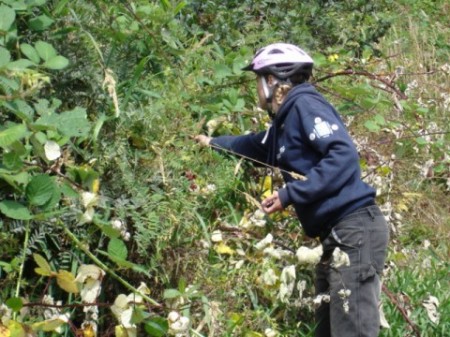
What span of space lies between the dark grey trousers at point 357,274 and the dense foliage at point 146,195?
186 mm

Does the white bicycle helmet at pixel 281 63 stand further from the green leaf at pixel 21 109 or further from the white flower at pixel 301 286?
the green leaf at pixel 21 109

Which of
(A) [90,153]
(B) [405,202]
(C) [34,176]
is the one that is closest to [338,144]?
(A) [90,153]

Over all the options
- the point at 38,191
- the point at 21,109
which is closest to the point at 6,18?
the point at 21,109

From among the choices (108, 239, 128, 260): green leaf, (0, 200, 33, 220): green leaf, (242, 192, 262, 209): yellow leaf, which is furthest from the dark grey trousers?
(0, 200, 33, 220): green leaf

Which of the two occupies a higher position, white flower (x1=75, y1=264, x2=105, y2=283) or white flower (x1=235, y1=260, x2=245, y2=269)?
white flower (x1=75, y1=264, x2=105, y2=283)

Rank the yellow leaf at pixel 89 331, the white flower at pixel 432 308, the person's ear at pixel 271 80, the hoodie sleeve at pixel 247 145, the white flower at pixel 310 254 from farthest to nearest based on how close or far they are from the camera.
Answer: the white flower at pixel 432 308 → the hoodie sleeve at pixel 247 145 → the person's ear at pixel 271 80 → the white flower at pixel 310 254 → the yellow leaf at pixel 89 331

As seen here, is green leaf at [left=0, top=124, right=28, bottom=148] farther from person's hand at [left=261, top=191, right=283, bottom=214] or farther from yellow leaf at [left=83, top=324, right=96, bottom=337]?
person's hand at [left=261, top=191, right=283, bottom=214]

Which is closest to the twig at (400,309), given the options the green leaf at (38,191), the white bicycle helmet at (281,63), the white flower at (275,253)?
the white flower at (275,253)

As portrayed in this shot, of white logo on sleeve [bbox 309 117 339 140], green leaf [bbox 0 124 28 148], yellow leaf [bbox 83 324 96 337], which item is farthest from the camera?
white logo on sleeve [bbox 309 117 339 140]

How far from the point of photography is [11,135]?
318 cm

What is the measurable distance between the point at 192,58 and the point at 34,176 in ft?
6.27

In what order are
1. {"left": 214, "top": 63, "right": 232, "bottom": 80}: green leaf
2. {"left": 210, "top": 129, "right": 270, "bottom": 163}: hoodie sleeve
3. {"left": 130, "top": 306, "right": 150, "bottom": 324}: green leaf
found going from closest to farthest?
{"left": 130, "top": 306, "right": 150, "bottom": 324}: green leaf
{"left": 210, "top": 129, "right": 270, "bottom": 163}: hoodie sleeve
{"left": 214, "top": 63, "right": 232, "bottom": 80}: green leaf

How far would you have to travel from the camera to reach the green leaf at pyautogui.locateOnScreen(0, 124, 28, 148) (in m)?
3.16

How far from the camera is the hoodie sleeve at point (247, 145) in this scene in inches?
177
